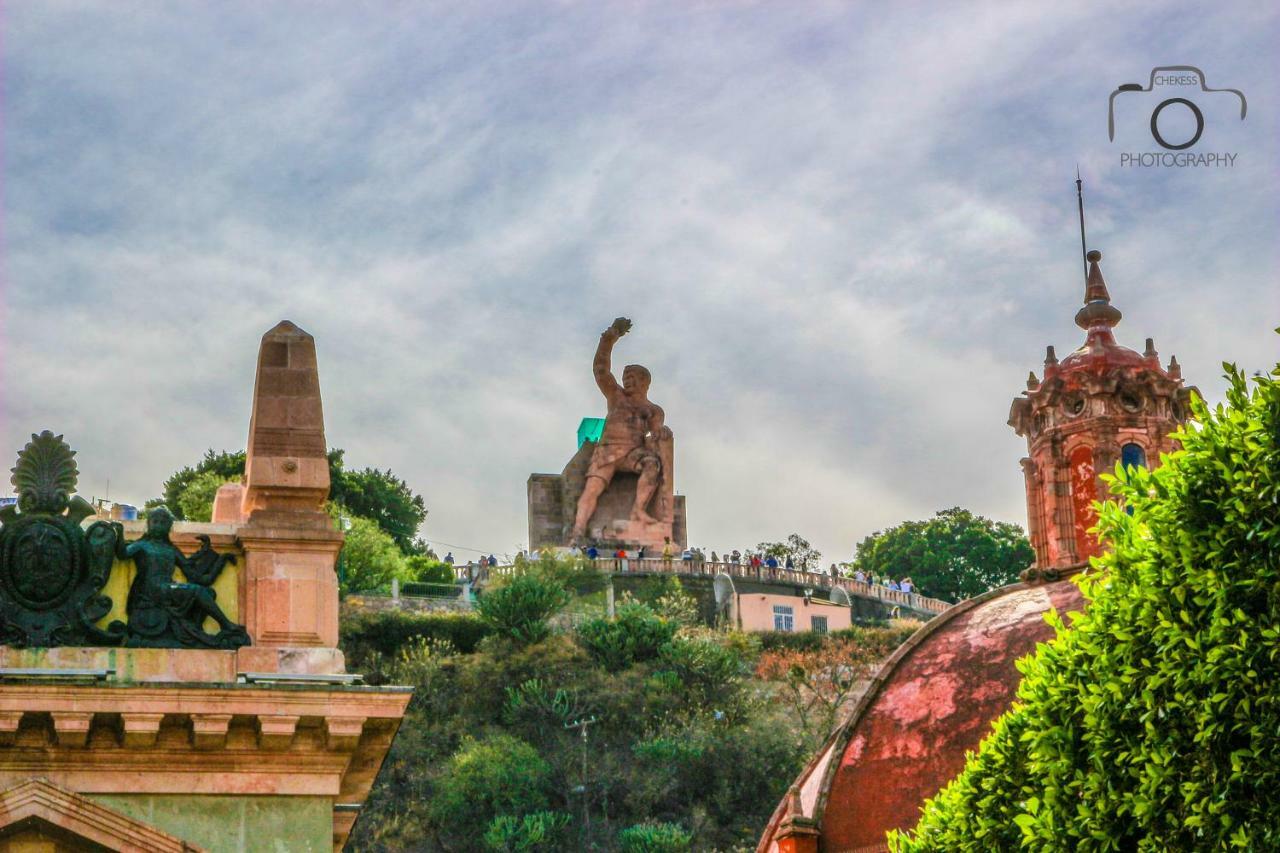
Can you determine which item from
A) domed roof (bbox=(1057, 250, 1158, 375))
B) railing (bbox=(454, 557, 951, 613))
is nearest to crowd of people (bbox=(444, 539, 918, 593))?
railing (bbox=(454, 557, 951, 613))

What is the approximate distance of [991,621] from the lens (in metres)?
20.0

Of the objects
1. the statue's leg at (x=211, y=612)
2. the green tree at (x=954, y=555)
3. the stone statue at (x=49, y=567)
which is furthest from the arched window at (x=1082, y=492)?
the green tree at (x=954, y=555)

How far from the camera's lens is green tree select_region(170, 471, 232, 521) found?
66312 millimetres

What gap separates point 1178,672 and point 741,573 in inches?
2317

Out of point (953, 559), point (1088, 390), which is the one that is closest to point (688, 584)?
point (953, 559)

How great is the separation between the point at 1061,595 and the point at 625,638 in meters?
41.2

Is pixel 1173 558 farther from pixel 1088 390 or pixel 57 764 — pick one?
pixel 1088 390

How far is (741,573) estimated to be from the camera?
70438mm

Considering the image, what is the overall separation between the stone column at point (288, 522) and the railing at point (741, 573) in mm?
46356

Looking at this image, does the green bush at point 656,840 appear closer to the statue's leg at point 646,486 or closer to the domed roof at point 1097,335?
the statue's leg at point 646,486

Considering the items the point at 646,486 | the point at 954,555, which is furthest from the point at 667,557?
the point at 954,555

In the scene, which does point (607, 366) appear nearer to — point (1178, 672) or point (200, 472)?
point (200, 472)

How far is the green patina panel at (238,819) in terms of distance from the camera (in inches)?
663

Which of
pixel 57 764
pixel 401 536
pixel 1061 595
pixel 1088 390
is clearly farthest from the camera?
pixel 401 536
